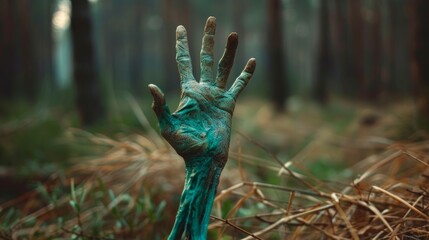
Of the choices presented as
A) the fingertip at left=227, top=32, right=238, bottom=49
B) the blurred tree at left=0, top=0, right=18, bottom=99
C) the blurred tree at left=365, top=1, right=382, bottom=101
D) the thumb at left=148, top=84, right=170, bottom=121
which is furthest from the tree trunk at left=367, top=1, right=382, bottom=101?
the thumb at left=148, top=84, right=170, bottom=121

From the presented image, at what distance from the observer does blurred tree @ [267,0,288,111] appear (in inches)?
320

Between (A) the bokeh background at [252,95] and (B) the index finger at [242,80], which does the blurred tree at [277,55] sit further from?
(B) the index finger at [242,80]

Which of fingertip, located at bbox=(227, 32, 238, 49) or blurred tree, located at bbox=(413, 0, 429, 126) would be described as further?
blurred tree, located at bbox=(413, 0, 429, 126)

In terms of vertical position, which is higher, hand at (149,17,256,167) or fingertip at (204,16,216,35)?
fingertip at (204,16,216,35)

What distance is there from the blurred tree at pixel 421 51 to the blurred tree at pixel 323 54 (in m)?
4.59

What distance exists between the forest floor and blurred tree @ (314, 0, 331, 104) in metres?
0.96

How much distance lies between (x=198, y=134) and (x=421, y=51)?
433 cm

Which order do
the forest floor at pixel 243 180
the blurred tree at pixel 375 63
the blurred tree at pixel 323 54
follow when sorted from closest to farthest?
the forest floor at pixel 243 180, the blurred tree at pixel 323 54, the blurred tree at pixel 375 63

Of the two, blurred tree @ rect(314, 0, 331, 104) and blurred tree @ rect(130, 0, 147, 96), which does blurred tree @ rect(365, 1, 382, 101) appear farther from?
blurred tree @ rect(130, 0, 147, 96)

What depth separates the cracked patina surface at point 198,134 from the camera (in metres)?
1.30

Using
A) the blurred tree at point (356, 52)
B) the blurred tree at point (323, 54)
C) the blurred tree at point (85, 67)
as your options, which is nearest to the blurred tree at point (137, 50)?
the blurred tree at point (356, 52)

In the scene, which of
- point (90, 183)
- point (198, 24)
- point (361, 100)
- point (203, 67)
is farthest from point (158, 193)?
point (198, 24)

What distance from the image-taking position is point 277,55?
8242 mm

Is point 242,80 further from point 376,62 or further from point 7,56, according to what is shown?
point 376,62
